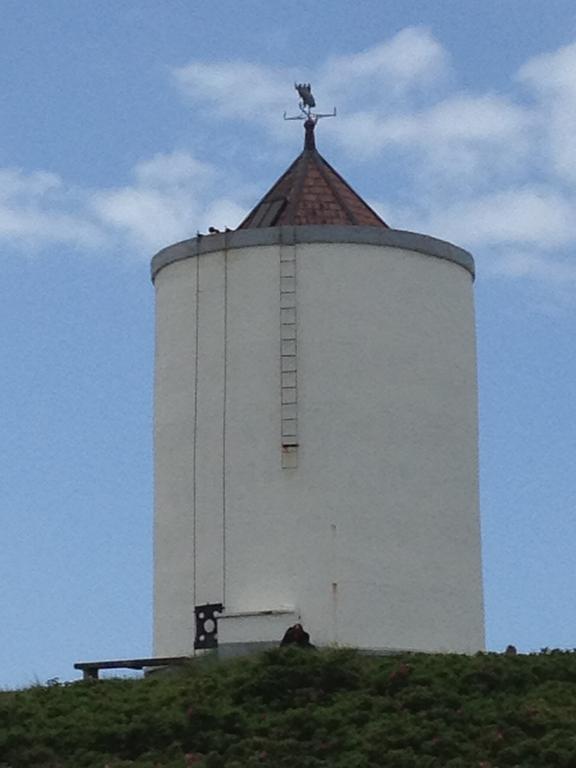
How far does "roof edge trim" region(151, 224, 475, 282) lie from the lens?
124ft

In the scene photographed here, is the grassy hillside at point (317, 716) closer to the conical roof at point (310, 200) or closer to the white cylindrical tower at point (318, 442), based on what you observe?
the white cylindrical tower at point (318, 442)

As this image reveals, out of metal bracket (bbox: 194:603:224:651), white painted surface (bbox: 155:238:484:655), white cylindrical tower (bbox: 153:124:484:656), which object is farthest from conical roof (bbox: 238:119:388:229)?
metal bracket (bbox: 194:603:224:651)

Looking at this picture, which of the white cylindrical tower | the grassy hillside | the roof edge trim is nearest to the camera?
the grassy hillside

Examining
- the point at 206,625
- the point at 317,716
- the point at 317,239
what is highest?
the point at 317,239

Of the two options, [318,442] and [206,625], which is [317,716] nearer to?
[206,625]

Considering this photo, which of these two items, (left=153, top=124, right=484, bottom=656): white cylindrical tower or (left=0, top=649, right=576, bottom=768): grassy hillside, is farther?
(left=153, top=124, right=484, bottom=656): white cylindrical tower

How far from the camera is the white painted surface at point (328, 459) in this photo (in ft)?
120

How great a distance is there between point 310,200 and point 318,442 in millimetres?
4627

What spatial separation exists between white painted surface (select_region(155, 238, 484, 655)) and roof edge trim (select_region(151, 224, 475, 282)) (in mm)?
135

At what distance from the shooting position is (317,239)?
37688 millimetres

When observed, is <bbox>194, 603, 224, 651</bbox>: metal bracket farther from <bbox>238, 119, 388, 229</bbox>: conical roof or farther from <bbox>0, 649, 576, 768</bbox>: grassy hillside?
<bbox>238, 119, 388, 229</bbox>: conical roof

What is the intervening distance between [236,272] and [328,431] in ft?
10.7

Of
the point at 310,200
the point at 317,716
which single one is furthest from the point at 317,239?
the point at 317,716

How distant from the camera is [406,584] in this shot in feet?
120
